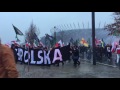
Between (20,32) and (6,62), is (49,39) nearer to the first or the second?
(20,32)

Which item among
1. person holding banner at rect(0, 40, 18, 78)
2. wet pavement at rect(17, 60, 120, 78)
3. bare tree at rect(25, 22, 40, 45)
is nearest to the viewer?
person holding banner at rect(0, 40, 18, 78)

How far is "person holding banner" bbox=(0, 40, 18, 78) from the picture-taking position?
143 inches

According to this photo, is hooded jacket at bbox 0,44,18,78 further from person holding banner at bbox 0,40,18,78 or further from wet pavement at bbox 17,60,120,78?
wet pavement at bbox 17,60,120,78

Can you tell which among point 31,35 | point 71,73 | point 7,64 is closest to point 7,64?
point 7,64

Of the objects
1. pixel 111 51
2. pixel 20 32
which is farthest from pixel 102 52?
pixel 20 32

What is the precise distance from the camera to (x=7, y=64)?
3668mm

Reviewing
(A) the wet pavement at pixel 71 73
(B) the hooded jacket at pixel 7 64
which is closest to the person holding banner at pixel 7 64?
(B) the hooded jacket at pixel 7 64

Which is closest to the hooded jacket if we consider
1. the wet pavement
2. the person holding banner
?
the person holding banner

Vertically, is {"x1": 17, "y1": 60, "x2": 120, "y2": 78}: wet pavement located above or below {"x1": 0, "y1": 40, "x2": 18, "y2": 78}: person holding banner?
below

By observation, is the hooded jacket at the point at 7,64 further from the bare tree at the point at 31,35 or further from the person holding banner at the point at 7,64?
the bare tree at the point at 31,35

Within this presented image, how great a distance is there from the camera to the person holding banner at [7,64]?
364 centimetres
